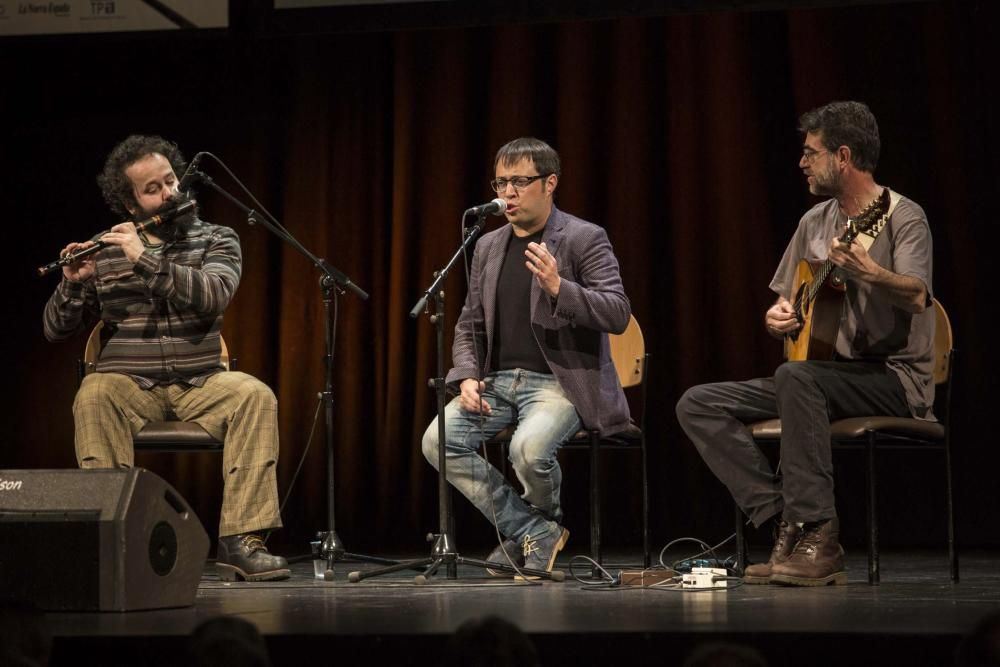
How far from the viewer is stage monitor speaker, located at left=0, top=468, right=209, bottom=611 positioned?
2943mm

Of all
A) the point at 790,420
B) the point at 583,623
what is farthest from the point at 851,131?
the point at 583,623

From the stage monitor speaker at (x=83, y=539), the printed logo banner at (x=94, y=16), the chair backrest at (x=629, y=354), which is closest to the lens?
the stage monitor speaker at (x=83, y=539)

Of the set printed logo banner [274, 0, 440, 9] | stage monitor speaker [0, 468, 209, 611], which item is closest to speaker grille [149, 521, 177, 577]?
stage monitor speaker [0, 468, 209, 611]

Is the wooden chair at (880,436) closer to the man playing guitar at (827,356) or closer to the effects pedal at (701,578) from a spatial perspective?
the man playing guitar at (827,356)

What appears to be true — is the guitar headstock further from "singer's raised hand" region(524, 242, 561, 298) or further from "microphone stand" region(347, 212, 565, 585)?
"microphone stand" region(347, 212, 565, 585)

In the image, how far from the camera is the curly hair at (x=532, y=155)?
4309 mm

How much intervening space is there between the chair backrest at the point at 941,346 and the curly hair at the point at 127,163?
2.69 metres

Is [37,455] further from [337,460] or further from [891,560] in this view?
[891,560]

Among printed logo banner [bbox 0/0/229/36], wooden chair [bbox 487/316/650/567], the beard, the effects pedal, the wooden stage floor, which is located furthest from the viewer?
printed logo banner [bbox 0/0/229/36]

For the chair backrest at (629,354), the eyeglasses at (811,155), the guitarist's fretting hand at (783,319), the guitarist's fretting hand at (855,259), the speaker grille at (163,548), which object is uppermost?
the eyeglasses at (811,155)

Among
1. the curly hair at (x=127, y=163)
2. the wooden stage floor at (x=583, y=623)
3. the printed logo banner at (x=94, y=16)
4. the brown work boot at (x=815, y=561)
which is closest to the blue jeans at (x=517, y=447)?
the wooden stage floor at (x=583, y=623)

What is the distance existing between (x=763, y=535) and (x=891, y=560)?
2.78ft

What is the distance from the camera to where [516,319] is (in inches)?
172

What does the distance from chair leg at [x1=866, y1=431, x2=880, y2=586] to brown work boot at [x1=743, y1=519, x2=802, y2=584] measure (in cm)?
21
